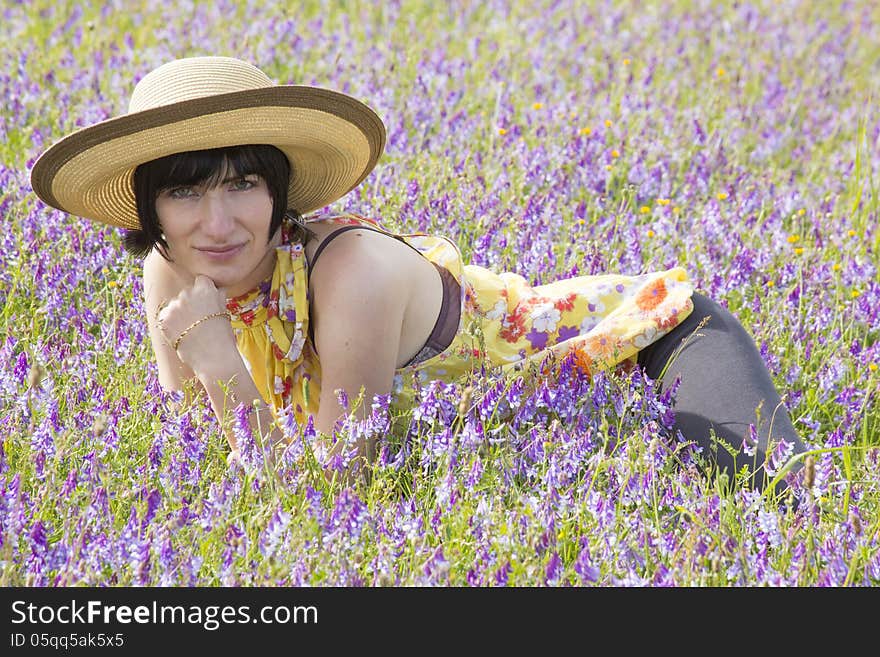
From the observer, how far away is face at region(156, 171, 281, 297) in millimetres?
3125

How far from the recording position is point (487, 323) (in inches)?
148

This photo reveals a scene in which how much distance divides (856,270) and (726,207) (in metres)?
0.79

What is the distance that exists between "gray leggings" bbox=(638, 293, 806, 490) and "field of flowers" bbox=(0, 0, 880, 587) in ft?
0.30

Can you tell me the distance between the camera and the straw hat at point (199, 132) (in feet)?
9.77

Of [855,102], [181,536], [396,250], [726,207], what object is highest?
[855,102]

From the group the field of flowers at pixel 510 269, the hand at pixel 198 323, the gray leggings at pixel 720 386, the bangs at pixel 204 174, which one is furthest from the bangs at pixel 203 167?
the gray leggings at pixel 720 386

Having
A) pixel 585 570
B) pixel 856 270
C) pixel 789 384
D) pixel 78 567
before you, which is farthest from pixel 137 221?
pixel 856 270

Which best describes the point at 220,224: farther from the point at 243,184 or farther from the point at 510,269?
the point at 510,269

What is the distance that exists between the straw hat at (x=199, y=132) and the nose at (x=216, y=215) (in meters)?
0.14

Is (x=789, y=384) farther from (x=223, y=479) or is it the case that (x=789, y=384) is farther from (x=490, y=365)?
(x=223, y=479)

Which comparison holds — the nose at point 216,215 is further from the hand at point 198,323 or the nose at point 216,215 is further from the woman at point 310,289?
the hand at point 198,323

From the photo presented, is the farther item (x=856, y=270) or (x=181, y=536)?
(x=856, y=270)

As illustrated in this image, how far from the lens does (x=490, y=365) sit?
3549 millimetres

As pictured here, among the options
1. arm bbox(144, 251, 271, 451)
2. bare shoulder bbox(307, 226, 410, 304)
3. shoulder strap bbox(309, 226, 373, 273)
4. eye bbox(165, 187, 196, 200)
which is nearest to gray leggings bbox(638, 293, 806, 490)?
bare shoulder bbox(307, 226, 410, 304)
